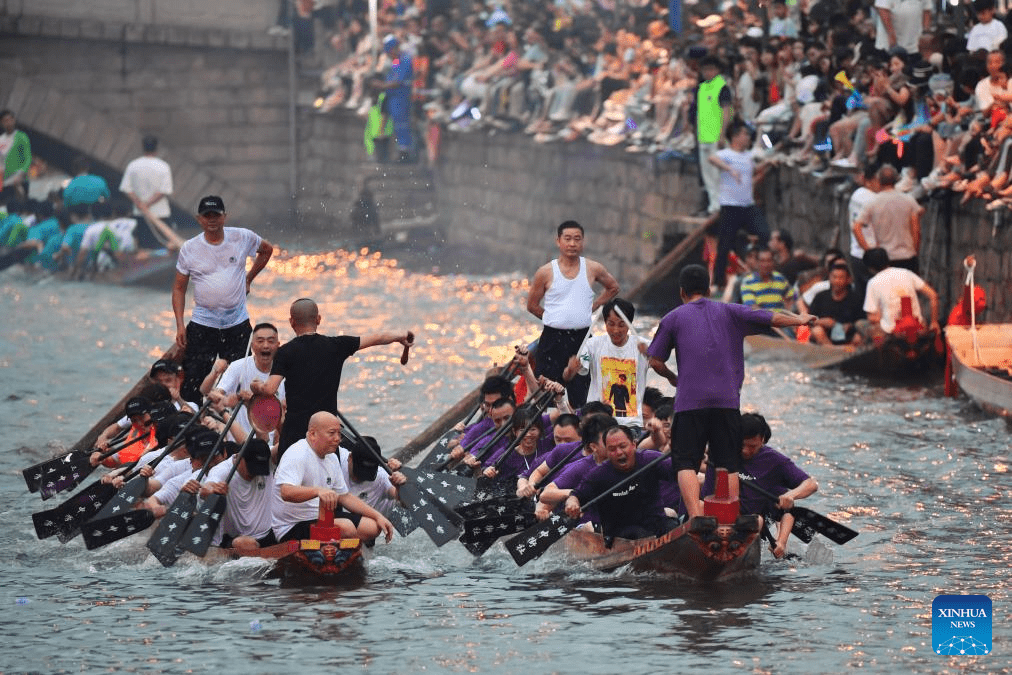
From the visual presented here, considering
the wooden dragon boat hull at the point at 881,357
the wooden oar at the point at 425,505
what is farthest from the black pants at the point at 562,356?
the wooden dragon boat hull at the point at 881,357

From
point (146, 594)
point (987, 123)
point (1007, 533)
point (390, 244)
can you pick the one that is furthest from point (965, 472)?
point (390, 244)

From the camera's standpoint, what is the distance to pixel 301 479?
12367 mm

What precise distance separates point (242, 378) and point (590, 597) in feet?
8.91

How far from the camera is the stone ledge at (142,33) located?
36.5m

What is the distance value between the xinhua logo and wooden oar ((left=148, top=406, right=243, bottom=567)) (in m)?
4.39

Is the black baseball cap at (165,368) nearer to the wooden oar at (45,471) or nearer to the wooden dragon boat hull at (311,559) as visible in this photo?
the wooden oar at (45,471)

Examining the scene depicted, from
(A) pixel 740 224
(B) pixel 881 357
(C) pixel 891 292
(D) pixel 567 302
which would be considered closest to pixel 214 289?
(D) pixel 567 302

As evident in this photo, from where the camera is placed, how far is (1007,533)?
46.8ft

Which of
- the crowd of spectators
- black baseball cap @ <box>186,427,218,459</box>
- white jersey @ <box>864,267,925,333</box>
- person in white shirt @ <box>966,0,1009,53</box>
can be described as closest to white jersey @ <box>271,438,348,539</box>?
black baseball cap @ <box>186,427,218,459</box>

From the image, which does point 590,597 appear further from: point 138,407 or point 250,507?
point 138,407

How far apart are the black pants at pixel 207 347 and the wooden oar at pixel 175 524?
2.00 metres

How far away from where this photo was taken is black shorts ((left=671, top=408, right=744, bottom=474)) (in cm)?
1206

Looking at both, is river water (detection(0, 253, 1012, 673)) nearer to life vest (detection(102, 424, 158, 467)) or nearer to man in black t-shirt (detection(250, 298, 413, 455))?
life vest (detection(102, 424, 158, 467))

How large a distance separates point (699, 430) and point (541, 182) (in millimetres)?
20958
